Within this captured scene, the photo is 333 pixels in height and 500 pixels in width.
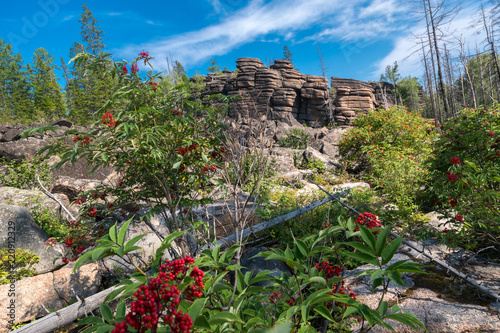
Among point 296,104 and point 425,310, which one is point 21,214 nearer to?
point 425,310

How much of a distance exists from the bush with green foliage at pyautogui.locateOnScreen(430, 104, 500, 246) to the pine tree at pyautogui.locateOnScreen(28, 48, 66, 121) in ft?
121

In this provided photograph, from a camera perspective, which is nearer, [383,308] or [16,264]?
[383,308]

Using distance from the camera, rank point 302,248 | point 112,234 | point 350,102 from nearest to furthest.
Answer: point 112,234 → point 302,248 → point 350,102

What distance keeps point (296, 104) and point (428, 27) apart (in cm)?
1603

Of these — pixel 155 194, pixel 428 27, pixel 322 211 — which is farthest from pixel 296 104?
pixel 155 194

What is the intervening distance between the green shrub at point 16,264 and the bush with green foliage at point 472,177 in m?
6.49

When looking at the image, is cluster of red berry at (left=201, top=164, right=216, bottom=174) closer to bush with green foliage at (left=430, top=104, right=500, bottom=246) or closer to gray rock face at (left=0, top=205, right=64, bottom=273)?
bush with green foliage at (left=430, top=104, right=500, bottom=246)

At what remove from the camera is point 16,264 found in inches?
171

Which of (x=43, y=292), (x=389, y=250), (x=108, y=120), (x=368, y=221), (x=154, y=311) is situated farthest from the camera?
(x=43, y=292)

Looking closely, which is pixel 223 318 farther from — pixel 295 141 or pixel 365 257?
pixel 295 141

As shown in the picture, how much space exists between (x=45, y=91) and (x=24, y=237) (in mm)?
36663

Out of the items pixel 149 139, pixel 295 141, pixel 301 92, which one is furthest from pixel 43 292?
pixel 301 92

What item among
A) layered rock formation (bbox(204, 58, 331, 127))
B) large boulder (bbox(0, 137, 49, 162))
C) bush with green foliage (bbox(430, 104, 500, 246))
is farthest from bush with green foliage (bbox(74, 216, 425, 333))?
layered rock formation (bbox(204, 58, 331, 127))

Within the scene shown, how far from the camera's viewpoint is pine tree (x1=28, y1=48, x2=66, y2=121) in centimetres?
3080
